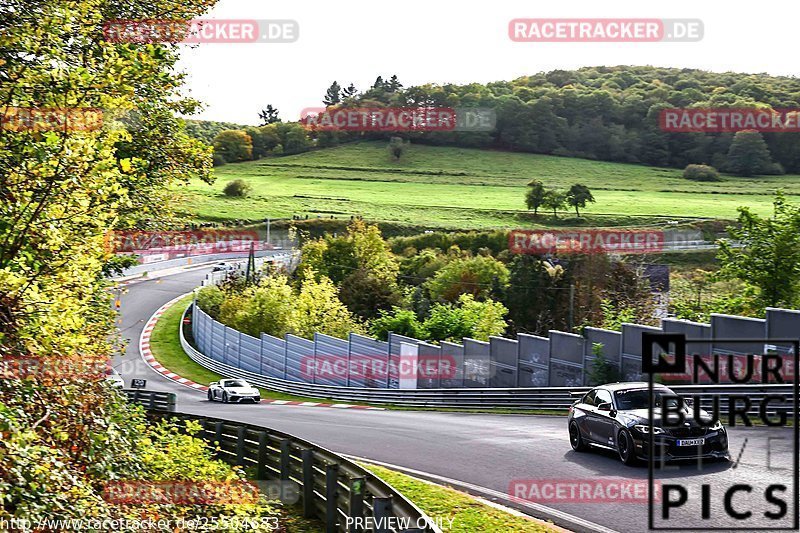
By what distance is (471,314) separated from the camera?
49344mm

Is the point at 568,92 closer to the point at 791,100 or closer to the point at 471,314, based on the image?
the point at 791,100

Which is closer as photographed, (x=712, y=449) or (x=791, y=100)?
(x=712, y=449)

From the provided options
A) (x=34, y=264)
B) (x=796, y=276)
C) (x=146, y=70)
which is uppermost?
(x=146, y=70)

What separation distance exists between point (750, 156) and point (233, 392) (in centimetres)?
11277

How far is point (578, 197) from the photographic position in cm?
11588

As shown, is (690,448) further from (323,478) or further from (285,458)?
(285,458)

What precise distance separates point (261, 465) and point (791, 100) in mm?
150440

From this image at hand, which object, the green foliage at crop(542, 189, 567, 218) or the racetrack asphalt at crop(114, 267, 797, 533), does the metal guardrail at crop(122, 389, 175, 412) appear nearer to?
the racetrack asphalt at crop(114, 267, 797, 533)

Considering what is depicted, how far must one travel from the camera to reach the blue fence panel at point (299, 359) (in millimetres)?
45469

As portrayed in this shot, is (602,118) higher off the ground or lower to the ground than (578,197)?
higher

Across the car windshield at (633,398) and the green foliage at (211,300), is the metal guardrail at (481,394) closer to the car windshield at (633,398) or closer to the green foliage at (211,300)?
the car windshield at (633,398)

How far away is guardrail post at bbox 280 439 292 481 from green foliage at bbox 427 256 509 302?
57.5 metres

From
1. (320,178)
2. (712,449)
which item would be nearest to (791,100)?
(320,178)

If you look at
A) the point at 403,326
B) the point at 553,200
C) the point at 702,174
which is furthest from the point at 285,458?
the point at 702,174
